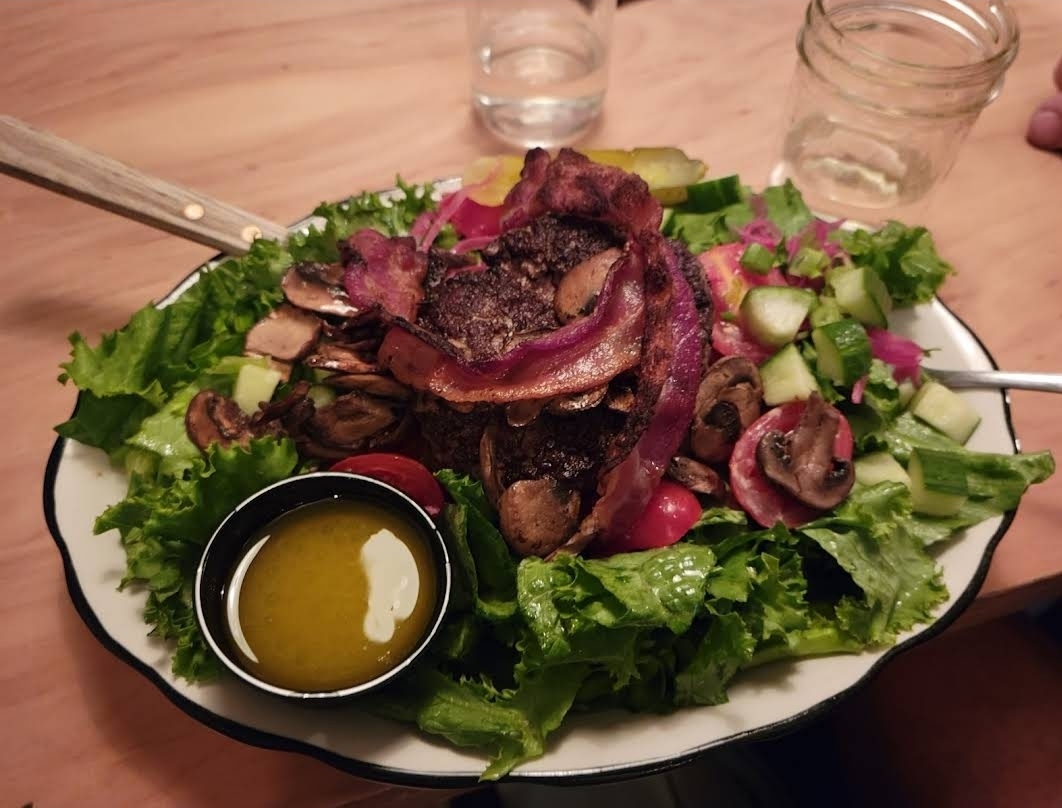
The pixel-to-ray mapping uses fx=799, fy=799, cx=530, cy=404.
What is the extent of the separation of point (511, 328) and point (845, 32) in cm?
211

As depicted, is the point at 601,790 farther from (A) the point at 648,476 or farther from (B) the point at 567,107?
(B) the point at 567,107

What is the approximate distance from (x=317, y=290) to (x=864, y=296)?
4.86 ft

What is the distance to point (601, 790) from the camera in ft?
8.09

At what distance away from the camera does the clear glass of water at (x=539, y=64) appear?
3.22 meters

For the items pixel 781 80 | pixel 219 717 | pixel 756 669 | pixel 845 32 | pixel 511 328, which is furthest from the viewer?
pixel 781 80

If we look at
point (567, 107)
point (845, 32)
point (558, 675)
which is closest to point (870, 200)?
point (845, 32)

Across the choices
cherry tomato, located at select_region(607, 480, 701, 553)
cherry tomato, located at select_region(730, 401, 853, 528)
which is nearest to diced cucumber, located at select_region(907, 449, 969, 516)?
cherry tomato, located at select_region(730, 401, 853, 528)

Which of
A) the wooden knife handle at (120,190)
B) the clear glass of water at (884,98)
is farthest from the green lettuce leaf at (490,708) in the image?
the clear glass of water at (884,98)

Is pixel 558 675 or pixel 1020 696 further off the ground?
pixel 558 675

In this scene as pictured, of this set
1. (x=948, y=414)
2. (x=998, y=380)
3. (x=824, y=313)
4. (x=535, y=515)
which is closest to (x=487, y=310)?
(x=535, y=515)

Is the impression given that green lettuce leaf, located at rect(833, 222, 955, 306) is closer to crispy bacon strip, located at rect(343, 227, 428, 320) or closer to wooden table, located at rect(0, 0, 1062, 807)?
wooden table, located at rect(0, 0, 1062, 807)

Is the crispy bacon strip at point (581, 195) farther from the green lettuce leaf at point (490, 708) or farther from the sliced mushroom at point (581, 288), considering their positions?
the green lettuce leaf at point (490, 708)

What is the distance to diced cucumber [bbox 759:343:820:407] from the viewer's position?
80.7 inches

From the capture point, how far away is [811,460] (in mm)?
1902
